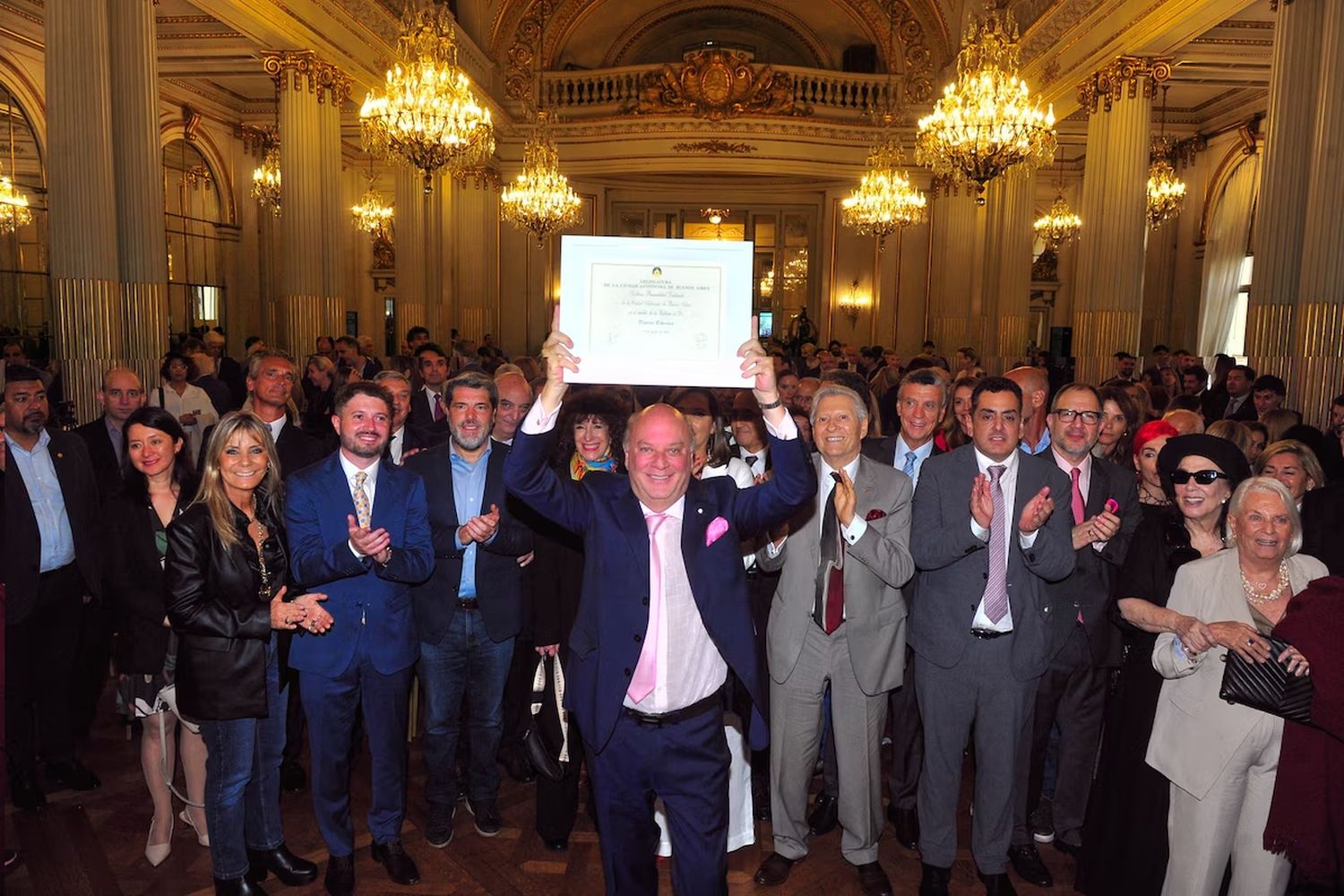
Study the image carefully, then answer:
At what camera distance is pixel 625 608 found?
2.68 metres

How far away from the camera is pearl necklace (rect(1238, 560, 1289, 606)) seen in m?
2.79

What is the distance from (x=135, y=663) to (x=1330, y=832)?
3.91 meters

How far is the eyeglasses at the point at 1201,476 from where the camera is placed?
3.01 metres

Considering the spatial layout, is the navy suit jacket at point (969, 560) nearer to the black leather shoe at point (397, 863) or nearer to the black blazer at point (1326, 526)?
the black blazer at point (1326, 526)

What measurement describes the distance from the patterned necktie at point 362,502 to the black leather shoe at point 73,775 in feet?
6.71

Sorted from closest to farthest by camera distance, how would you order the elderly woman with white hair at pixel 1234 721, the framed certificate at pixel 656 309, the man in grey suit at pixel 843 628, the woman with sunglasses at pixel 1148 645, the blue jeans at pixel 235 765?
the framed certificate at pixel 656 309
the elderly woman with white hair at pixel 1234 721
the woman with sunglasses at pixel 1148 645
the blue jeans at pixel 235 765
the man in grey suit at pixel 843 628

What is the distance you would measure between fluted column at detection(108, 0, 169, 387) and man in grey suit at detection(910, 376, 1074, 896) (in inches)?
266

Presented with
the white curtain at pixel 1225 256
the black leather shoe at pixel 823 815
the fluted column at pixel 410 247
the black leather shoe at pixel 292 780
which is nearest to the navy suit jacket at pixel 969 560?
the black leather shoe at pixel 823 815

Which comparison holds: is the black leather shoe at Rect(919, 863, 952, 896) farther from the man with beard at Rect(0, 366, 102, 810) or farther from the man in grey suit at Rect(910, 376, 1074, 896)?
the man with beard at Rect(0, 366, 102, 810)

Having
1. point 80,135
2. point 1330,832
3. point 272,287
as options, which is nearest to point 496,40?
point 272,287

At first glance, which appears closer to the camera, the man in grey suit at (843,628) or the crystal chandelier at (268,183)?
the man in grey suit at (843,628)

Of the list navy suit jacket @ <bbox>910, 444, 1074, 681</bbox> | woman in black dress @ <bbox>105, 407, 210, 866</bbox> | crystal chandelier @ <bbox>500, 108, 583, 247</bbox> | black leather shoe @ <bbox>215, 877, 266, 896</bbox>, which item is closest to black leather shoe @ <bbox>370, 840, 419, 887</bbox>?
black leather shoe @ <bbox>215, 877, 266, 896</bbox>

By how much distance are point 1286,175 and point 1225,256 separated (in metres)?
8.53

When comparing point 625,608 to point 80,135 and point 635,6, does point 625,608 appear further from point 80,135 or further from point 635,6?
point 635,6
